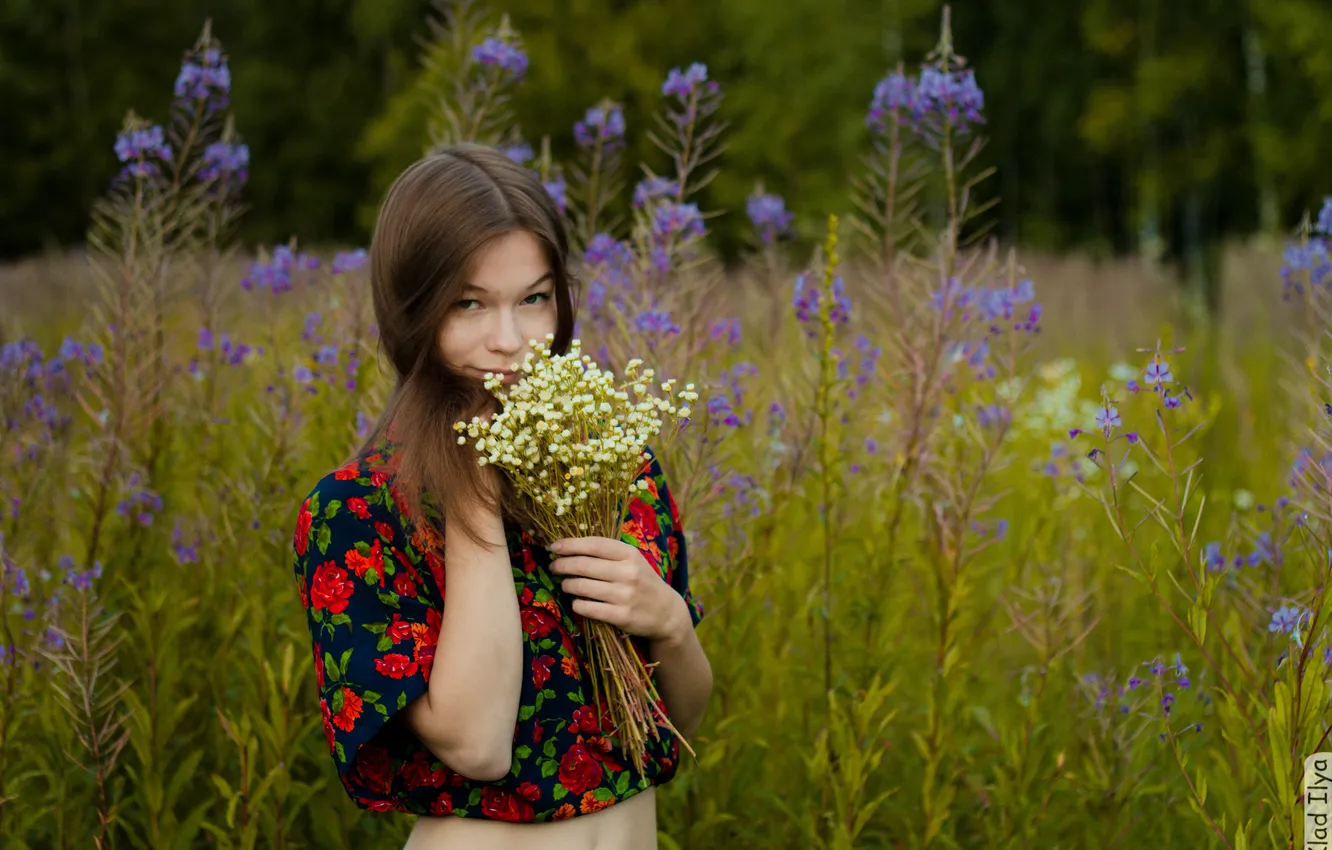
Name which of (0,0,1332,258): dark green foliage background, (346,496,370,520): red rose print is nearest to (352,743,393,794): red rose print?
(346,496,370,520): red rose print

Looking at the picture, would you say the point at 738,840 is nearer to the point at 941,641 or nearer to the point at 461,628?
the point at 941,641

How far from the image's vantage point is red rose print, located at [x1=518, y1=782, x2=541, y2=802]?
5.78 feet

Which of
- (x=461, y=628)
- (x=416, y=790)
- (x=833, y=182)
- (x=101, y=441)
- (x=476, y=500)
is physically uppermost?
(x=833, y=182)

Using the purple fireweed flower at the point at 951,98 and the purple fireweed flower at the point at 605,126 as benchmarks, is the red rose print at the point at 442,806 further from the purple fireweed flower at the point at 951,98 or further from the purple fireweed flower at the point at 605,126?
the purple fireweed flower at the point at 605,126

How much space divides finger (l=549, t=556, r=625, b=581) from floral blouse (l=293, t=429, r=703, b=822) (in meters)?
0.10

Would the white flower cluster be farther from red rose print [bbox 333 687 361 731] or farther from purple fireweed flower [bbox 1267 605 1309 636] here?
purple fireweed flower [bbox 1267 605 1309 636]

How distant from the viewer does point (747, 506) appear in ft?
10.0

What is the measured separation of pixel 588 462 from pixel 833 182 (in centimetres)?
1620

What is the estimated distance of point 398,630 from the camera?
171 centimetres

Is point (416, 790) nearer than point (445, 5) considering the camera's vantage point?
Yes

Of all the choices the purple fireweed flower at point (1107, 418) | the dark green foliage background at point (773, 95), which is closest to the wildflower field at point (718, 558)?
the purple fireweed flower at point (1107, 418)

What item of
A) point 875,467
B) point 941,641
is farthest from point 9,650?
point 875,467

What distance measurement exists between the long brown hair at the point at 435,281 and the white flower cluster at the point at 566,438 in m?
0.04

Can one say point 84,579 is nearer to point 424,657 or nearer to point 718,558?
point 424,657
